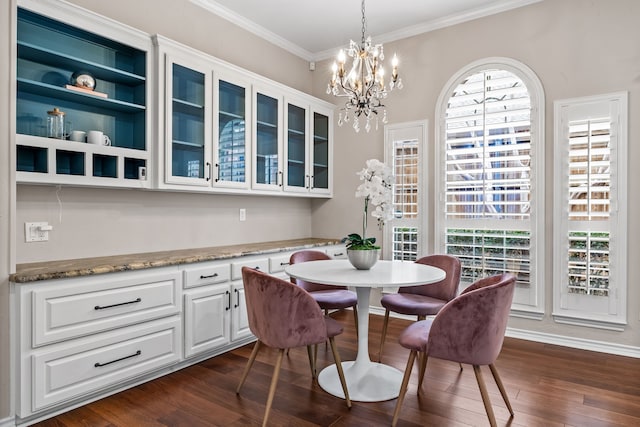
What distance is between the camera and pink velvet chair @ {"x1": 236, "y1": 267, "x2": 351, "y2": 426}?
2.18 m

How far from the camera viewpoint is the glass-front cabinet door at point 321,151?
453 cm

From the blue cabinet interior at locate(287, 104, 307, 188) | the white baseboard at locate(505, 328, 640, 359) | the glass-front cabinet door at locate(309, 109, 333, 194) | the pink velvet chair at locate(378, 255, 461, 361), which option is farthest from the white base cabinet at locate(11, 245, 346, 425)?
the white baseboard at locate(505, 328, 640, 359)

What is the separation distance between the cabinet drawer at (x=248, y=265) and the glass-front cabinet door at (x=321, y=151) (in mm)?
1243

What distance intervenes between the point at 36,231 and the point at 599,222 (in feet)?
13.4

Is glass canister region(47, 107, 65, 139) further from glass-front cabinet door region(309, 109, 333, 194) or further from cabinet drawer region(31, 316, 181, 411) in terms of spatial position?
glass-front cabinet door region(309, 109, 333, 194)

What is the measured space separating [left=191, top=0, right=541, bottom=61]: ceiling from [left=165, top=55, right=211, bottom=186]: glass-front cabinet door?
2.93 ft

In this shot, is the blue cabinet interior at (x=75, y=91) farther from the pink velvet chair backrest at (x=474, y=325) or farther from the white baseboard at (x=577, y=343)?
the white baseboard at (x=577, y=343)

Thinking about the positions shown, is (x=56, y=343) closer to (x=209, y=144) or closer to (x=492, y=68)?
(x=209, y=144)

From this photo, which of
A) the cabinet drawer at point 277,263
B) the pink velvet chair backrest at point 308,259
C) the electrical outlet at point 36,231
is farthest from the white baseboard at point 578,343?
the electrical outlet at point 36,231

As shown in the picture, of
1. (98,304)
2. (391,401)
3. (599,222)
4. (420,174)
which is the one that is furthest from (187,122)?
(599,222)

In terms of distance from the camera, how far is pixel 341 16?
12.9 ft

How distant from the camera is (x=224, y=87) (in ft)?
11.3

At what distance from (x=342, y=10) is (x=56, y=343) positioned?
3.46 m

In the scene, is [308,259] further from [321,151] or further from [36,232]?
[36,232]
